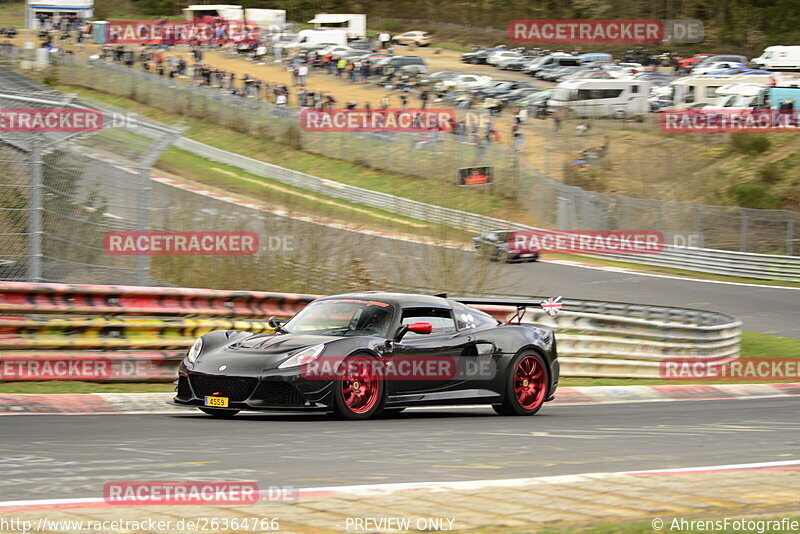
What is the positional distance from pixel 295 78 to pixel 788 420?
157ft

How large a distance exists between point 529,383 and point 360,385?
2.40 meters

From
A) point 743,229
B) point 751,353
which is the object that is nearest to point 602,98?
point 743,229

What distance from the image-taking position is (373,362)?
9023 millimetres

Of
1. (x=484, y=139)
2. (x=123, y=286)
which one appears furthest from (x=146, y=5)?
(x=123, y=286)

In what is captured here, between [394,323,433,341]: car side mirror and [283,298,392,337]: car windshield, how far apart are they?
0.42 feet

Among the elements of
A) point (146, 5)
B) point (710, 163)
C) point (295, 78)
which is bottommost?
point (710, 163)

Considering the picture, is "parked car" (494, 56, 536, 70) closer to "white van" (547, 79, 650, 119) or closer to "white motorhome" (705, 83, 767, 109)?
"white van" (547, 79, 650, 119)

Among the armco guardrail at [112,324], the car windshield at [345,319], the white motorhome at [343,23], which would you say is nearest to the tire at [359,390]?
the car windshield at [345,319]

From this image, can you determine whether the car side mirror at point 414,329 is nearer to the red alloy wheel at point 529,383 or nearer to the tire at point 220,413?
the red alloy wheel at point 529,383

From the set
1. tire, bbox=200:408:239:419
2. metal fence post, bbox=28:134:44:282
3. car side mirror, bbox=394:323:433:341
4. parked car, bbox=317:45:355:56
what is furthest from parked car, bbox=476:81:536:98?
tire, bbox=200:408:239:419

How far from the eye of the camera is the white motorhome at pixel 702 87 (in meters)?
49.7

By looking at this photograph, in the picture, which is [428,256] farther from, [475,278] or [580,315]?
Answer: [580,315]

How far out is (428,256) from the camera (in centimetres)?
1980

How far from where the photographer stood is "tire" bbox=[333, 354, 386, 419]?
873cm
